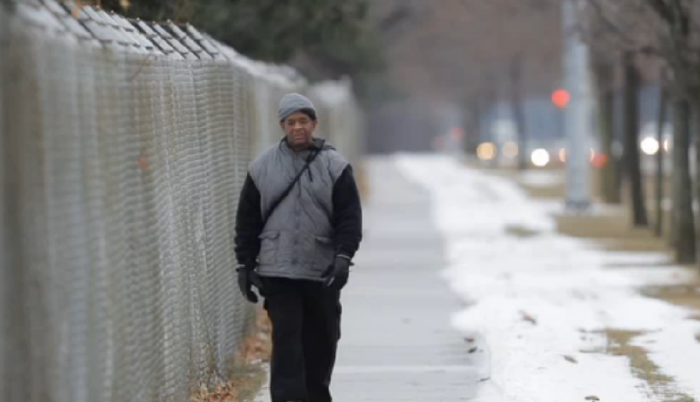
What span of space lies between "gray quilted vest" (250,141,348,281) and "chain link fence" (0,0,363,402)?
1.86ft

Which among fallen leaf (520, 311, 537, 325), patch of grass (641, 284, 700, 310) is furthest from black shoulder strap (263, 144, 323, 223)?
patch of grass (641, 284, 700, 310)

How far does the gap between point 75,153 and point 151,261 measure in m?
2.10

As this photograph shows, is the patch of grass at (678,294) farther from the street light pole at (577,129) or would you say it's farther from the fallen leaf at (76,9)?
the street light pole at (577,129)

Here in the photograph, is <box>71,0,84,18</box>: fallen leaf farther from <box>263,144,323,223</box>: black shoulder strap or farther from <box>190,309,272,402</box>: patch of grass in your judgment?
<box>190,309,272,402</box>: patch of grass

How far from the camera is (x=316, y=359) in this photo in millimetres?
9727

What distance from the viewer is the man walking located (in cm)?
935

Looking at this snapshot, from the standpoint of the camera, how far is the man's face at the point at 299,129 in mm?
9336

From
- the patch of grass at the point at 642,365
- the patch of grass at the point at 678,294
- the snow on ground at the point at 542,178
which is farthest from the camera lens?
the snow on ground at the point at 542,178

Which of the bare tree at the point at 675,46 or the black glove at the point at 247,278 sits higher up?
the bare tree at the point at 675,46

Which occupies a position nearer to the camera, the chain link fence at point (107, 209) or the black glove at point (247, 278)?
the chain link fence at point (107, 209)

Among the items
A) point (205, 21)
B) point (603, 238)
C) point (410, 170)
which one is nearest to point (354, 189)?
point (205, 21)

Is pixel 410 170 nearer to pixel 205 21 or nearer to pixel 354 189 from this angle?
pixel 205 21

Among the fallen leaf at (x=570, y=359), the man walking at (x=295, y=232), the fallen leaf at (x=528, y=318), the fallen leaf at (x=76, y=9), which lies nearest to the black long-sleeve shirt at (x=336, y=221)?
the man walking at (x=295, y=232)

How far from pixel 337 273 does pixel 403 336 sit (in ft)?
18.8
